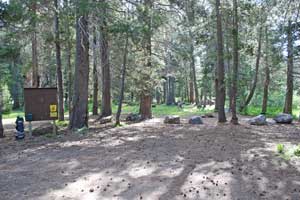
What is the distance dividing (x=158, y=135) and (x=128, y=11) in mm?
4181

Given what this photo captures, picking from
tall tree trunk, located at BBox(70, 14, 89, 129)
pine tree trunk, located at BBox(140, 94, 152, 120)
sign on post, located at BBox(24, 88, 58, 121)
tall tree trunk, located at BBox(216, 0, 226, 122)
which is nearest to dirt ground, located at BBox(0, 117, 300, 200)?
sign on post, located at BBox(24, 88, 58, 121)

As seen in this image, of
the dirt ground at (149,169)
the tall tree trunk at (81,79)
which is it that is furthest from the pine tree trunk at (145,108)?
the dirt ground at (149,169)

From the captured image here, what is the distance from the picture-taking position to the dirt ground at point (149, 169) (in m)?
4.23

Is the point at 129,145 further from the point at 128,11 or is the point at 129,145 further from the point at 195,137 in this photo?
the point at 128,11

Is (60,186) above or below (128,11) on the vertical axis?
below

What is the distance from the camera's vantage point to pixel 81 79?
11.2 m

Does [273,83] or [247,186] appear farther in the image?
[273,83]

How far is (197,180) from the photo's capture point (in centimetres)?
471

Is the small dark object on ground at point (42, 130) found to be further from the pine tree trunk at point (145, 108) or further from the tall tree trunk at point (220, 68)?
the tall tree trunk at point (220, 68)

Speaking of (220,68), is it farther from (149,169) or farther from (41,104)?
(149,169)

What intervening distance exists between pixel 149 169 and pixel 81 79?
21.2ft

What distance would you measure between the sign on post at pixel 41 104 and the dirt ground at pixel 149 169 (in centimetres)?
112

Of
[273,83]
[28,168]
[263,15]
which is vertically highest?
[263,15]

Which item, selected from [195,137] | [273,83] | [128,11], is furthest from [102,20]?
[273,83]
